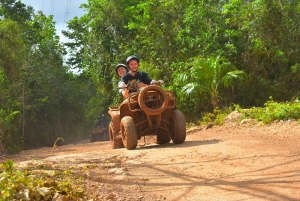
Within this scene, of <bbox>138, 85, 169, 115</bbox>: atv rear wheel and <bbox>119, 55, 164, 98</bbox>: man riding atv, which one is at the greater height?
<bbox>119, 55, 164, 98</bbox>: man riding atv

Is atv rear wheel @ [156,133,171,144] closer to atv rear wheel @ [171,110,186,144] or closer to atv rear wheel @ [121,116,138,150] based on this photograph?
atv rear wheel @ [171,110,186,144]

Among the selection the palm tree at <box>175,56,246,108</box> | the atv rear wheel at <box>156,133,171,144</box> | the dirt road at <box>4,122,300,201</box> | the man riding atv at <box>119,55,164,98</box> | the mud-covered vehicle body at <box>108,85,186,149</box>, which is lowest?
the dirt road at <box>4,122,300,201</box>

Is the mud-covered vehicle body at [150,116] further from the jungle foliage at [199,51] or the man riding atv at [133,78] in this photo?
the jungle foliage at [199,51]

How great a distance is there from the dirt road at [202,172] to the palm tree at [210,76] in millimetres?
5491

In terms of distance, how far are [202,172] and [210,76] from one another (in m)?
8.44

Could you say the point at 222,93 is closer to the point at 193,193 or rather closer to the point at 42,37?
the point at 193,193

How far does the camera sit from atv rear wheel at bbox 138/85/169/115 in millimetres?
7809

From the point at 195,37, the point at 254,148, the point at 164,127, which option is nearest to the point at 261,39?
the point at 195,37

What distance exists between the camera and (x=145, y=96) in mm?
8031

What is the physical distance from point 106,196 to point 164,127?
413cm

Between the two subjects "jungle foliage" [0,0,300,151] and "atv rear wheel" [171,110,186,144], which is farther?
"jungle foliage" [0,0,300,151]

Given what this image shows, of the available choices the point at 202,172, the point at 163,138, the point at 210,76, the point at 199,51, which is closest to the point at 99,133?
the point at 199,51

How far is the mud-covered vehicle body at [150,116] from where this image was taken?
787 cm

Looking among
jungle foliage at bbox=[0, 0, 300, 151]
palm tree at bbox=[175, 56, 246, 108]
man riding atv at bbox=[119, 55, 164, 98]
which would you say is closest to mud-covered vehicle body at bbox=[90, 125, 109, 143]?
jungle foliage at bbox=[0, 0, 300, 151]
